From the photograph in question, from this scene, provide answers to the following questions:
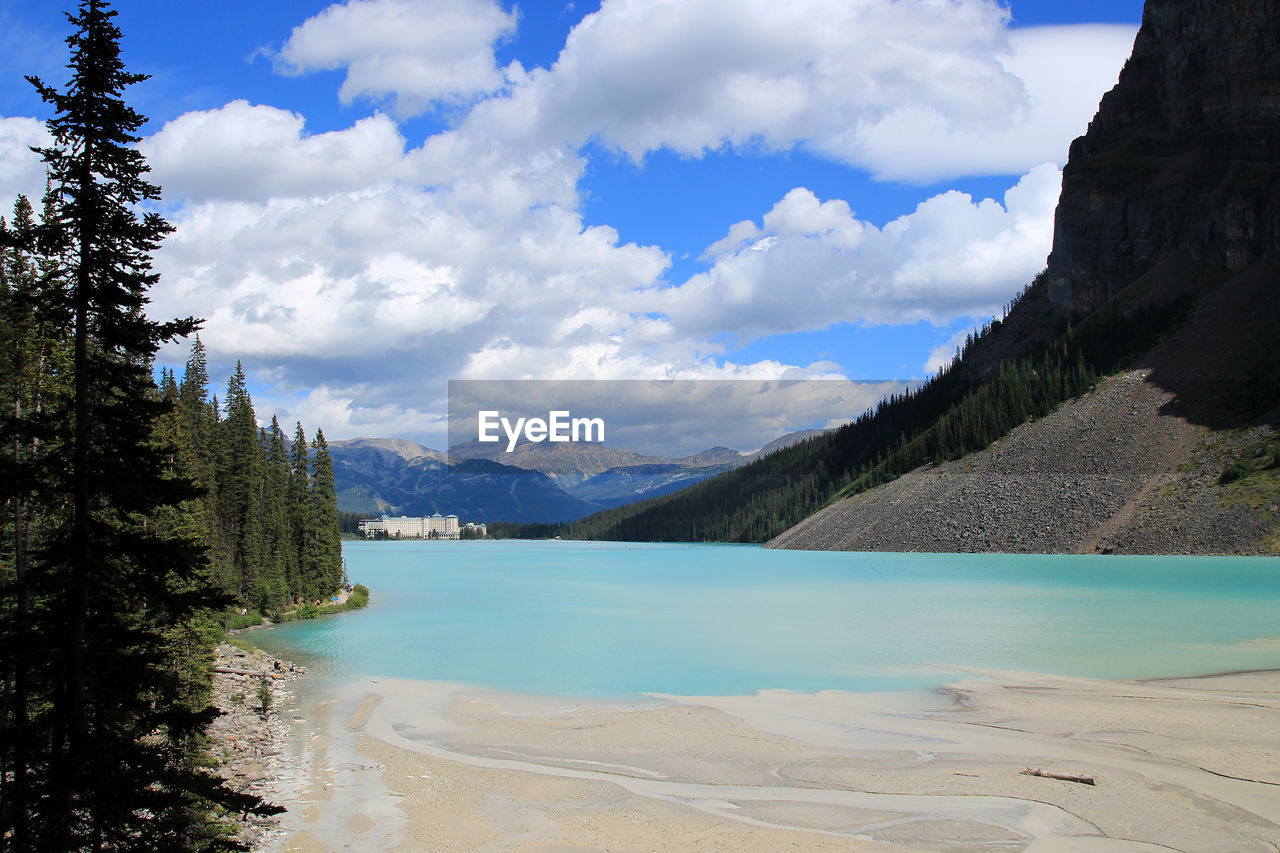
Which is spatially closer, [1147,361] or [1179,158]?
[1147,361]

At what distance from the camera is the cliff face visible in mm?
148750

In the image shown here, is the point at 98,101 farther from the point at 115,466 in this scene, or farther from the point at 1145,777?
the point at 1145,777

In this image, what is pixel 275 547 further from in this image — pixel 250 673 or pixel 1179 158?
pixel 1179 158

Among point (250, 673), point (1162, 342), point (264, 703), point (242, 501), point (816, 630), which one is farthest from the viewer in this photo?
point (1162, 342)

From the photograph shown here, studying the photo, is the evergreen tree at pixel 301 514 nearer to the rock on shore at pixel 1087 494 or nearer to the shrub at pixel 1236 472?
the rock on shore at pixel 1087 494

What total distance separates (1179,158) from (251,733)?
635 ft

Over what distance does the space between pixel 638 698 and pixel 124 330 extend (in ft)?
77.1

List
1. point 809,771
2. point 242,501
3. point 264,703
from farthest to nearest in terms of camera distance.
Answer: point 242,501 < point 264,703 < point 809,771

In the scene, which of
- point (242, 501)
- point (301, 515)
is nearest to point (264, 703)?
point (242, 501)

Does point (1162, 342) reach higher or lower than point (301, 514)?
higher

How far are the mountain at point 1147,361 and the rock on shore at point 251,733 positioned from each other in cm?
9626

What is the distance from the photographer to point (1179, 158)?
169 meters

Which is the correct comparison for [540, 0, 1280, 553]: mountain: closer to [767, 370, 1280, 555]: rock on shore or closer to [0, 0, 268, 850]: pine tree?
[767, 370, 1280, 555]: rock on shore

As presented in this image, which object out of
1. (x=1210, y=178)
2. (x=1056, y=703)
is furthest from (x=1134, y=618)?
(x=1210, y=178)
